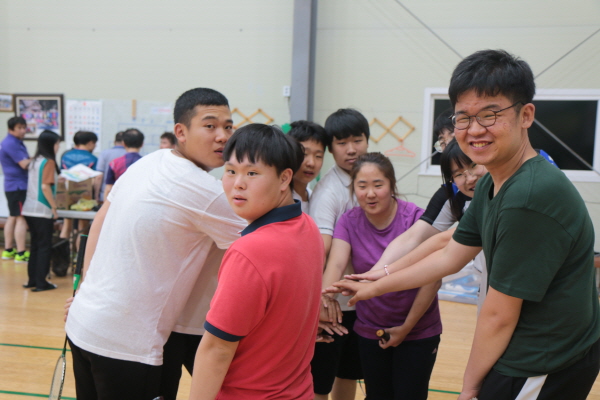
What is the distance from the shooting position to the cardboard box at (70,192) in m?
5.36

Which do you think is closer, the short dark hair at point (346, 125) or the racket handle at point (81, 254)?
the racket handle at point (81, 254)

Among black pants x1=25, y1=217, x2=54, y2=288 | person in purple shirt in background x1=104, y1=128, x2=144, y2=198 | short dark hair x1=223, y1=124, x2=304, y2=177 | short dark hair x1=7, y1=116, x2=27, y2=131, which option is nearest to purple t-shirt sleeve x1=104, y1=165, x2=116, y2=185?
person in purple shirt in background x1=104, y1=128, x2=144, y2=198

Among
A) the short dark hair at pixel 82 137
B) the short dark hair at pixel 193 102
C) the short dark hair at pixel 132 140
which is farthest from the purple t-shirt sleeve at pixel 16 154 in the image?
the short dark hair at pixel 193 102

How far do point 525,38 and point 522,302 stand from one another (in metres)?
5.95

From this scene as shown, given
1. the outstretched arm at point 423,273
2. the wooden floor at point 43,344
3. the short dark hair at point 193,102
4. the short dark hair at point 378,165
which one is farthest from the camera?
the wooden floor at point 43,344

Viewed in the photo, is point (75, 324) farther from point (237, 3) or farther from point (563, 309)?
point (237, 3)

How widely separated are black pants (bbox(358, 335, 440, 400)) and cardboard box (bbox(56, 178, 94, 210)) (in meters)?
4.29

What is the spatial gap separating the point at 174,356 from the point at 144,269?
1.44ft

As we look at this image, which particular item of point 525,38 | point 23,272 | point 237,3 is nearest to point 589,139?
point 525,38

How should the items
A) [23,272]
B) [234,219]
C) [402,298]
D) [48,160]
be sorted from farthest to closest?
[23,272] → [48,160] → [402,298] → [234,219]

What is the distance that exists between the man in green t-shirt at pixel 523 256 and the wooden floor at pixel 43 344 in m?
2.00

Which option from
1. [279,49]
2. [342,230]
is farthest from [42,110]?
[342,230]

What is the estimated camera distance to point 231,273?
3.65ft

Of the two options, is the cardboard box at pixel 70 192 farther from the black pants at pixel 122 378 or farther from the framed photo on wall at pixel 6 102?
the black pants at pixel 122 378
